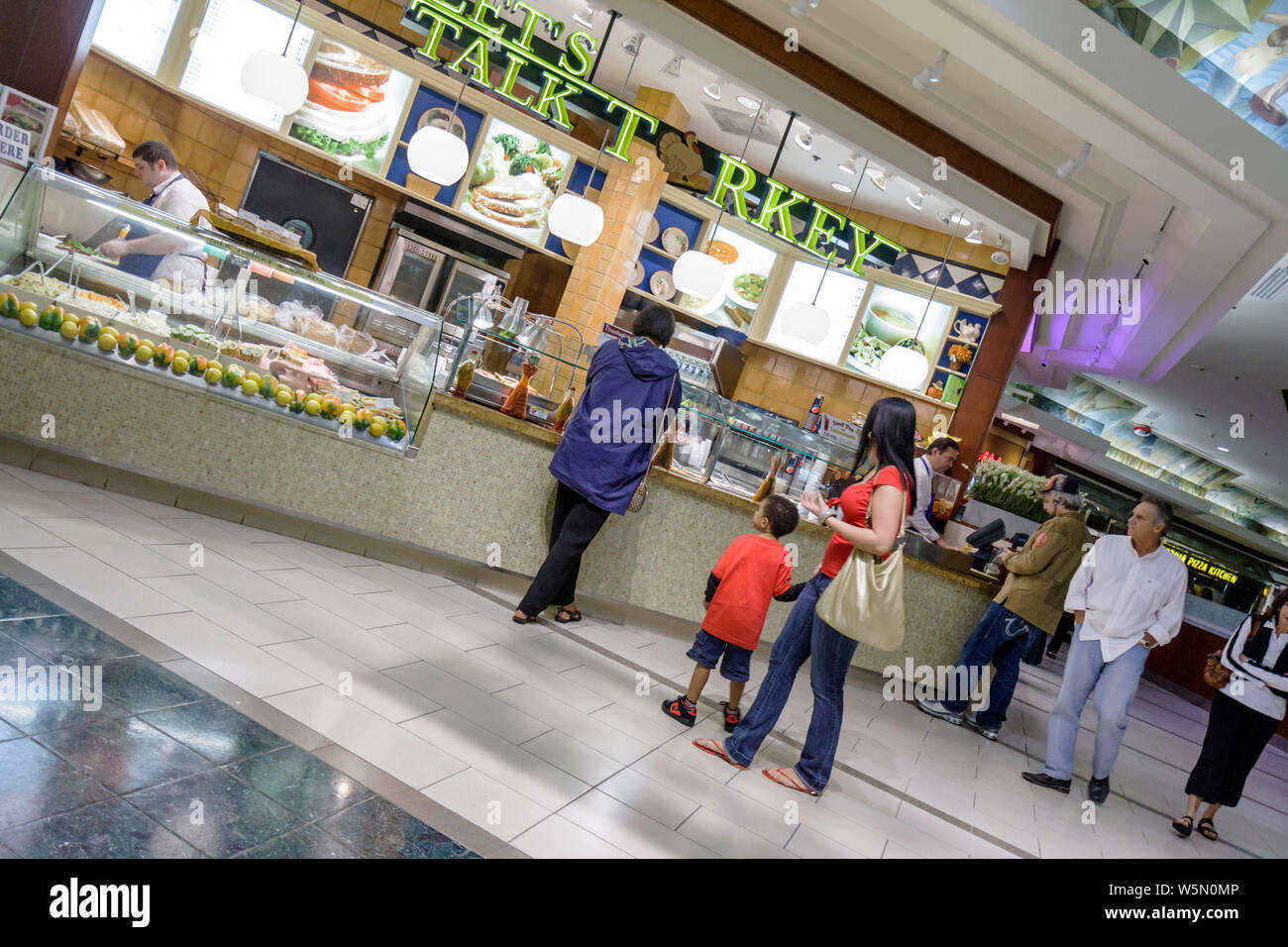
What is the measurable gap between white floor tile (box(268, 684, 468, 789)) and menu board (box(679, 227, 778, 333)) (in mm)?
7076

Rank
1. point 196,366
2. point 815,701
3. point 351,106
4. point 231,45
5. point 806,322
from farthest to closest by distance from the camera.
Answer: point 351,106 → point 231,45 → point 806,322 → point 196,366 → point 815,701

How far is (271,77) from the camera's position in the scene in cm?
530

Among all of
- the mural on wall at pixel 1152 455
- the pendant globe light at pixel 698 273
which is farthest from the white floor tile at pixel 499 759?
the mural on wall at pixel 1152 455

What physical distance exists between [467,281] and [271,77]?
10.8 ft

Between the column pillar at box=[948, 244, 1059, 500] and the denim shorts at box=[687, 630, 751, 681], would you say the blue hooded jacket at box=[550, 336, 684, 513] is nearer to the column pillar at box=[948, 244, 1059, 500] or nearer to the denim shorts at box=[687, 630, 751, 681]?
the denim shorts at box=[687, 630, 751, 681]

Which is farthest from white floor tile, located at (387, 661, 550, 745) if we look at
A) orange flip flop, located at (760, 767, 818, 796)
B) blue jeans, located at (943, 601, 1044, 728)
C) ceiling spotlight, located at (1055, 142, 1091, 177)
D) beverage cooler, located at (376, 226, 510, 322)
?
beverage cooler, located at (376, 226, 510, 322)

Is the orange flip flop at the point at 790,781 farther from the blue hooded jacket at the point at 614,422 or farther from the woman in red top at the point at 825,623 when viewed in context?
the blue hooded jacket at the point at 614,422

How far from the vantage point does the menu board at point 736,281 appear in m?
9.36

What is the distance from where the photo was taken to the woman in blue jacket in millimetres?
4344

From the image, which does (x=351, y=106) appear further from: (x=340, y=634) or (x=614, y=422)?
(x=340, y=634)

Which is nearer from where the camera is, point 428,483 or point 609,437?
point 609,437

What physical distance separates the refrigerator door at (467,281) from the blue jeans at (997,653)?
537cm

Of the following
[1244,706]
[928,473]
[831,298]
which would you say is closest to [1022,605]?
[928,473]
